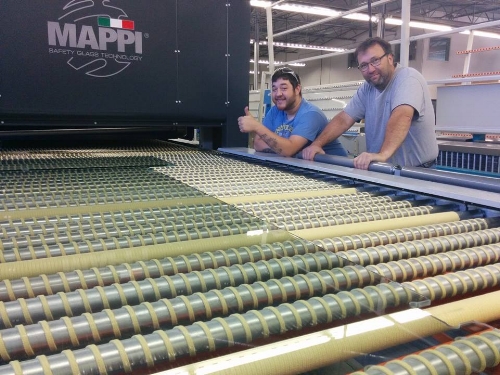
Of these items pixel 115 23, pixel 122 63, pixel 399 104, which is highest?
pixel 115 23

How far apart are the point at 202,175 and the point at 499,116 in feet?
13.9

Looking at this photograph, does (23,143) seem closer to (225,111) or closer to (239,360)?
(225,111)

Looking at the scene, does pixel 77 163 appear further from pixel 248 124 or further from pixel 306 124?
pixel 306 124

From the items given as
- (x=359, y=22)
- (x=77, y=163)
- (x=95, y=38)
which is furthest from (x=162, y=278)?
(x=359, y=22)

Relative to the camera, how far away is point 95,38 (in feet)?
9.20

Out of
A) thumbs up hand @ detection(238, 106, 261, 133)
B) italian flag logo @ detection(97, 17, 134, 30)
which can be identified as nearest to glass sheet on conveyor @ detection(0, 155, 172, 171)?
thumbs up hand @ detection(238, 106, 261, 133)

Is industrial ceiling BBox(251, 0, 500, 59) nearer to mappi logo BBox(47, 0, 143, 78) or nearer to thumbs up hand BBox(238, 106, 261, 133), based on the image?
thumbs up hand BBox(238, 106, 261, 133)

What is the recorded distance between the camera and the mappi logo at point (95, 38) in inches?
107

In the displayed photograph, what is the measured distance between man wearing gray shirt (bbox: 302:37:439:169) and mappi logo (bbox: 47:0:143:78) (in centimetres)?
135

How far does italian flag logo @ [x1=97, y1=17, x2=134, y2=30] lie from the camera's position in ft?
9.17

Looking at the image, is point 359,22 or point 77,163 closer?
point 77,163

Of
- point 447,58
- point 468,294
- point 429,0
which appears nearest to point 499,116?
point 468,294

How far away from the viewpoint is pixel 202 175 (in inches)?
79.8

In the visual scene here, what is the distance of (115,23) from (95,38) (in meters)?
0.16
